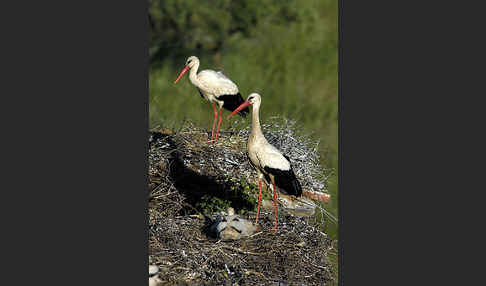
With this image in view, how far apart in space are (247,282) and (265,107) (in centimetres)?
174

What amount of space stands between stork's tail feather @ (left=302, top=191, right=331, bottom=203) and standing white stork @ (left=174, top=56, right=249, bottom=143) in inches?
41.5

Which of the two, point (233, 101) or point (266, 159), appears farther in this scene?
point (233, 101)

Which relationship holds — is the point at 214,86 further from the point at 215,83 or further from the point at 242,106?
the point at 242,106

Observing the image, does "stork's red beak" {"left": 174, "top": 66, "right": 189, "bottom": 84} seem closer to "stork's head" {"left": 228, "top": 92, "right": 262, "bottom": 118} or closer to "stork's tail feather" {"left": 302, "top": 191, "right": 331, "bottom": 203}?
"stork's head" {"left": 228, "top": 92, "right": 262, "bottom": 118}

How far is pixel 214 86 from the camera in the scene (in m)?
6.02

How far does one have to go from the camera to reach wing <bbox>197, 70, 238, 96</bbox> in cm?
595

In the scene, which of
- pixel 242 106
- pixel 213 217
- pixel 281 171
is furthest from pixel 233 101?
pixel 213 217

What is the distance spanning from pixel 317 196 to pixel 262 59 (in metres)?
1.80

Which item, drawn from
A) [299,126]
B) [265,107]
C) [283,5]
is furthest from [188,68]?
[283,5]

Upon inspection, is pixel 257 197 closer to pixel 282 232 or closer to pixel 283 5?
pixel 282 232

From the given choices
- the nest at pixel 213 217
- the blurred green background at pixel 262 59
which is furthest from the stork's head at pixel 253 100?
the nest at pixel 213 217

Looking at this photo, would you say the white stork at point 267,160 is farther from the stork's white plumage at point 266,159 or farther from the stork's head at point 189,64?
the stork's head at point 189,64

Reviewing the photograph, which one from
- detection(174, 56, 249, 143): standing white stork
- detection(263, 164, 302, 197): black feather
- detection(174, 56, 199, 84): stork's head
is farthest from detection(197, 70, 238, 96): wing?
detection(263, 164, 302, 197): black feather

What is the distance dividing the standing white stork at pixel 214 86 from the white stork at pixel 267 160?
321 millimetres
